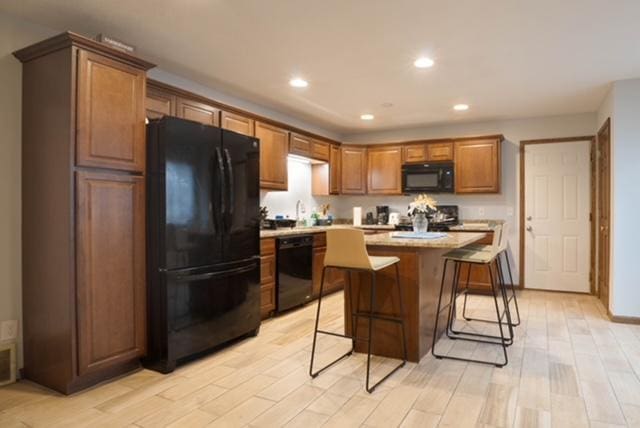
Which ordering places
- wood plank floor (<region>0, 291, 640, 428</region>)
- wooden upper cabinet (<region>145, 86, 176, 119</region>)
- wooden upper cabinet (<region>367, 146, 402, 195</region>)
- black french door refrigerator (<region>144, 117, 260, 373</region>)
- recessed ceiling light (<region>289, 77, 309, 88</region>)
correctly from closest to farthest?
wood plank floor (<region>0, 291, 640, 428</region>) → black french door refrigerator (<region>144, 117, 260, 373</region>) → wooden upper cabinet (<region>145, 86, 176, 119</region>) → recessed ceiling light (<region>289, 77, 309, 88</region>) → wooden upper cabinet (<region>367, 146, 402, 195</region>)

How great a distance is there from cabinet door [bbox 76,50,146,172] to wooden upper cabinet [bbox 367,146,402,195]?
4079 mm

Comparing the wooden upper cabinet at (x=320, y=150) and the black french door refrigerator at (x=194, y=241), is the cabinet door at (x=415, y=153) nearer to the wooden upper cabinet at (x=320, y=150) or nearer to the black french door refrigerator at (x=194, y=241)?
the wooden upper cabinet at (x=320, y=150)

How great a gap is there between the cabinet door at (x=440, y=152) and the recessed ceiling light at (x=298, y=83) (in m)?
2.56

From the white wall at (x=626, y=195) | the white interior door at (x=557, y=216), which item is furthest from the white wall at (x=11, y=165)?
the white interior door at (x=557, y=216)

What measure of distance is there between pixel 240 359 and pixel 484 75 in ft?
10.9

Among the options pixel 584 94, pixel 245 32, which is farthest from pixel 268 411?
pixel 584 94

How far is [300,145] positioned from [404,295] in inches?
111

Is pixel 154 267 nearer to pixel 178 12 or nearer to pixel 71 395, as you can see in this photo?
pixel 71 395

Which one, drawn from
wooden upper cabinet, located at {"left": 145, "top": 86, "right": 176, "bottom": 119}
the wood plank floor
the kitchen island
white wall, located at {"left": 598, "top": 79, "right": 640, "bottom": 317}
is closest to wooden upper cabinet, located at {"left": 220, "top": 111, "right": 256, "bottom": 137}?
wooden upper cabinet, located at {"left": 145, "top": 86, "right": 176, "bottom": 119}

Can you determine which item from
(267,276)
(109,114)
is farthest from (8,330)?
(267,276)

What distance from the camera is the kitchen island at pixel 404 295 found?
3.05 m

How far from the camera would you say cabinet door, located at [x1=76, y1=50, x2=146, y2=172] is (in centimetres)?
252

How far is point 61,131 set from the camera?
2512 millimetres

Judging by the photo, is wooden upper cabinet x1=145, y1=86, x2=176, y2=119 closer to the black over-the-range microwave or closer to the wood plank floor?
the wood plank floor
